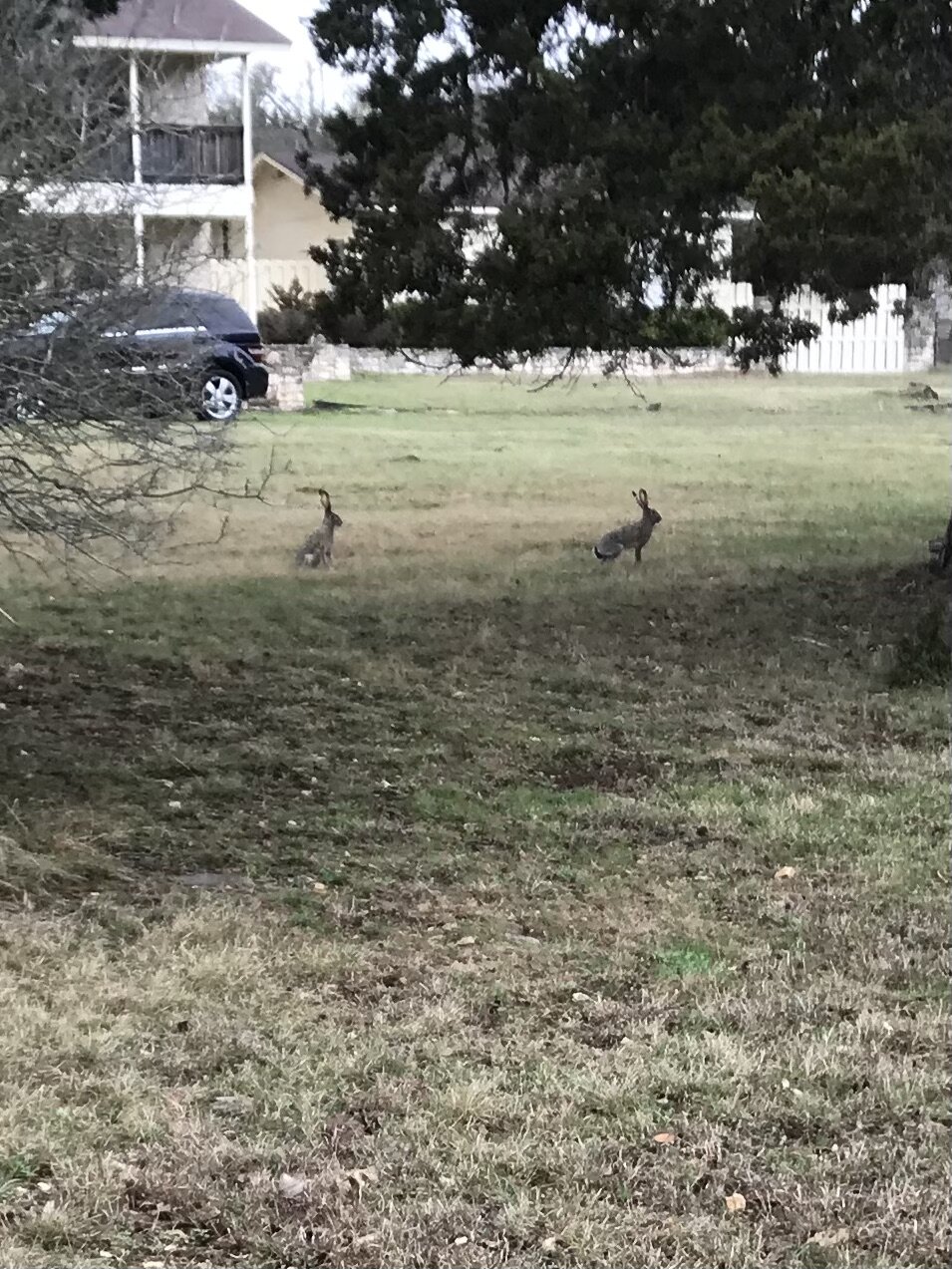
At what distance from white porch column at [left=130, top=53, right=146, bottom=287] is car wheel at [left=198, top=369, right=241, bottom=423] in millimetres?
667

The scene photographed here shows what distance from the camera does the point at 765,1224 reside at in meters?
2.88

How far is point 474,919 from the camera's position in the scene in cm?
457

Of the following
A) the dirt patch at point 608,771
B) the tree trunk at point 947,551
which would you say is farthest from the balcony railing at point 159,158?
the tree trunk at point 947,551

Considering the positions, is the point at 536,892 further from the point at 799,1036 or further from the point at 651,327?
the point at 651,327

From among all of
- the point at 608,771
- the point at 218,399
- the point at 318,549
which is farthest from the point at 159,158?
the point at 318,549

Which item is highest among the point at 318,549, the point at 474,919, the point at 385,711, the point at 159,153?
the point at 159,153

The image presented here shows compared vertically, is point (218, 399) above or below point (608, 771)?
above

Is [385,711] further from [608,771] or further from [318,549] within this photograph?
[318,549]

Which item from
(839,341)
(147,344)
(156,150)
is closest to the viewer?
(147,344)

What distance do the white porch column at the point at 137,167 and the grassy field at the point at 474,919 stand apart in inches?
84.9

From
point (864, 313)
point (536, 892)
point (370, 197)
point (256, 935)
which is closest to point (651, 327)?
point (864, 313)

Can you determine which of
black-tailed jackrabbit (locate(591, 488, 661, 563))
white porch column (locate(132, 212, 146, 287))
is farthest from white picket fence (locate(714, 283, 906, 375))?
white porch column (locate(132, 212, 146, 287))

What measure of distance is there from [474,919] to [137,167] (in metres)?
3.64

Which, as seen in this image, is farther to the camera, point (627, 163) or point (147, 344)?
point (627, 163)
